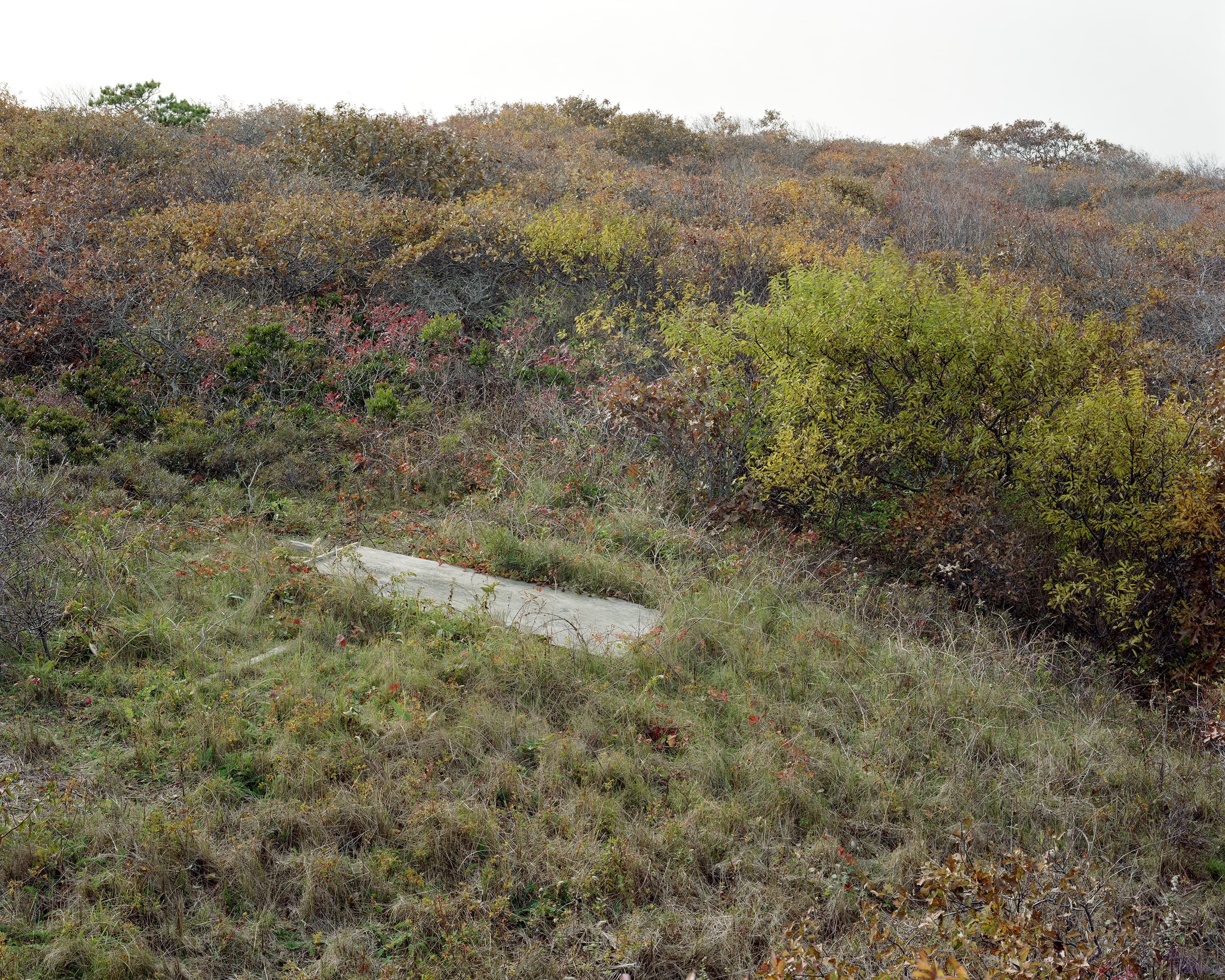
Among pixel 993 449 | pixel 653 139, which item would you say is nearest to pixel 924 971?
pixel 993 449

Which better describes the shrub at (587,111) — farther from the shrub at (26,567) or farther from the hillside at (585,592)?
the shrub at (26,567)

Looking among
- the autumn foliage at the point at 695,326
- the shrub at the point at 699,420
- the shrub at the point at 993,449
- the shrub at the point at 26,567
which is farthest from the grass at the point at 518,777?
the shrub at the point at 699,420

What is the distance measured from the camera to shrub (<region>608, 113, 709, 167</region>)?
19078 mm

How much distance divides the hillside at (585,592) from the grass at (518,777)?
0.02 meters

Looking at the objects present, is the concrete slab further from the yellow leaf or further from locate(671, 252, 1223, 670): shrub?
the yellow leaf

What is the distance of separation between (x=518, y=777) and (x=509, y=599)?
161 cm

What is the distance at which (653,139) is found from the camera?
Answer: 1961 cm

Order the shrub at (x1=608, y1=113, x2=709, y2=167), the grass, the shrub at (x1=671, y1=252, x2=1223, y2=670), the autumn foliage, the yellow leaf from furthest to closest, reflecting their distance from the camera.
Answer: the shrub at (x1=608, y1=113, x2=709, y2=167) < the autumn foliage < the shrub at (x1=671, y1=252, x2=1223, y2=670) < the grass < the yellow leaf

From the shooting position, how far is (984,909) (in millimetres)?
2348

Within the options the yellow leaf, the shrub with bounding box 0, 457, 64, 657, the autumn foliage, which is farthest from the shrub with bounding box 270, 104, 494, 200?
the yellow leaf

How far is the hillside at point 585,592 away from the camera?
111 inches

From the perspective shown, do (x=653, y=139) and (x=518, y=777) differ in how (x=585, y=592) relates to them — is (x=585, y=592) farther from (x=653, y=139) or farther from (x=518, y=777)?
(x=653, y=139)

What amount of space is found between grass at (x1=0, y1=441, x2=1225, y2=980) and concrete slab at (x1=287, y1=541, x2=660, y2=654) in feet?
0.52

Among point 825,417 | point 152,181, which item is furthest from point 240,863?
point 152,181
